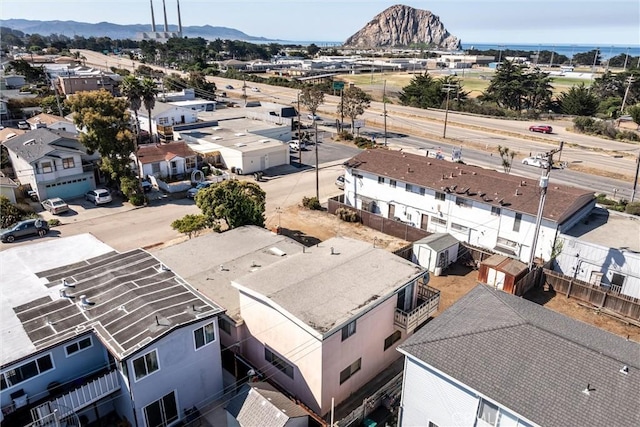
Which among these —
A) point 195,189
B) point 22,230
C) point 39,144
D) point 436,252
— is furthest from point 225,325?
point 39,144

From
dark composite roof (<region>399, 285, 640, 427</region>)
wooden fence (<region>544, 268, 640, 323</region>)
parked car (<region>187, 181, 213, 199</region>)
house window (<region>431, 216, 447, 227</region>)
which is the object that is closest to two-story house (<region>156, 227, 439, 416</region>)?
dark composite roof (<region>399, 285, 640, 427</region>)

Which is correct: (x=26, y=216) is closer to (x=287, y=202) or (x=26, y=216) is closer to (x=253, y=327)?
(x=287, y=202)

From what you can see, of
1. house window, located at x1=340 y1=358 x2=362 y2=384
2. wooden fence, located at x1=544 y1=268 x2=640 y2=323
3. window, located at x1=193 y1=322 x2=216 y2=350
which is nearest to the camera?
window, located at x1=193 y1=322 x2=216 y2=350

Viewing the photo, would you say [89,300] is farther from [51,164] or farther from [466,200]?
[51,164]

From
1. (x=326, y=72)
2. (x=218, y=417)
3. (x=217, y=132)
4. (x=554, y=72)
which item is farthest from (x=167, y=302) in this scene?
(x=554, y=72)

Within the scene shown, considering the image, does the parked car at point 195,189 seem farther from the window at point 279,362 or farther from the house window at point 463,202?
the window at point 279,362

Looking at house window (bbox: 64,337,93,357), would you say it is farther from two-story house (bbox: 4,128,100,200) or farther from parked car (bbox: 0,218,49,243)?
two-story house (bbox: 4,128,100,200)
